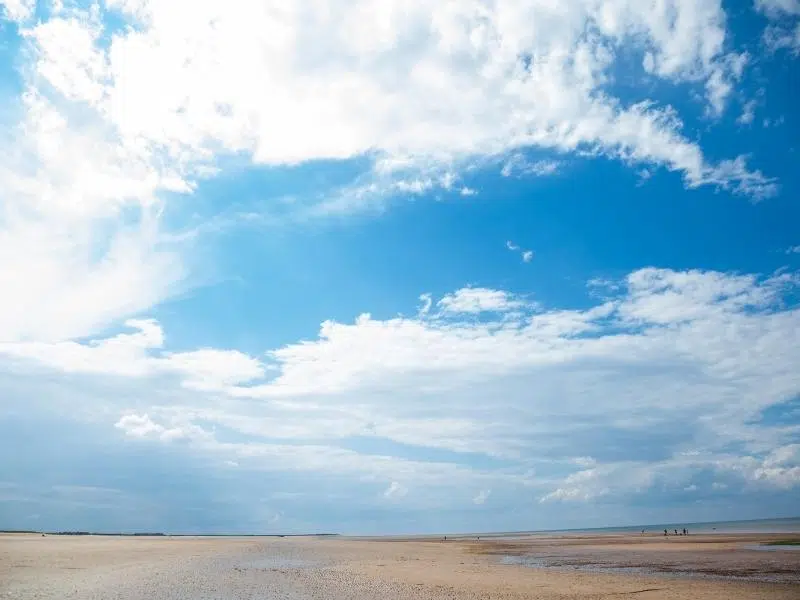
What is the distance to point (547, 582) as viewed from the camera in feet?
110

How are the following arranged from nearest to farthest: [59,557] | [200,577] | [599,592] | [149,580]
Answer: [599,592]
[149,580]
[200,577]
[59,557]

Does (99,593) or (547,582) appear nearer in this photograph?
(99,593)

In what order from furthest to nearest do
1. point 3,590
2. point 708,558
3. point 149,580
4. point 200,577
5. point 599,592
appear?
point 708,558
point 200,577
point 149,580
point 599,592
point 3,590

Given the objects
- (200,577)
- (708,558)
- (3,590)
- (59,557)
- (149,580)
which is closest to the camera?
(3,590)

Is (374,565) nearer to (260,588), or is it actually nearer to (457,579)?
(457,579)

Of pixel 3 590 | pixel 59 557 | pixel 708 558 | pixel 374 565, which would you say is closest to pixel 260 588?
pixel 3 590

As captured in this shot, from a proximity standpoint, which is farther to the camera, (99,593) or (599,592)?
(599,592)

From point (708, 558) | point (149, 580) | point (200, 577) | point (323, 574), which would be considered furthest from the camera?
point (708, 558)

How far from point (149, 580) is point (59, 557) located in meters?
20.8

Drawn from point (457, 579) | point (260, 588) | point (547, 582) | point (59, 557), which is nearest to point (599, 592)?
point (547, 582)

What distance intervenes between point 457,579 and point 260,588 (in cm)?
1223

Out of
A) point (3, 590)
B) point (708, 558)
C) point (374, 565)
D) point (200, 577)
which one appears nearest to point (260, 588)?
point (200, 577)

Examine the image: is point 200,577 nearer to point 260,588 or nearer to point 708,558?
point 260,588

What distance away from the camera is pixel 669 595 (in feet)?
89.9
